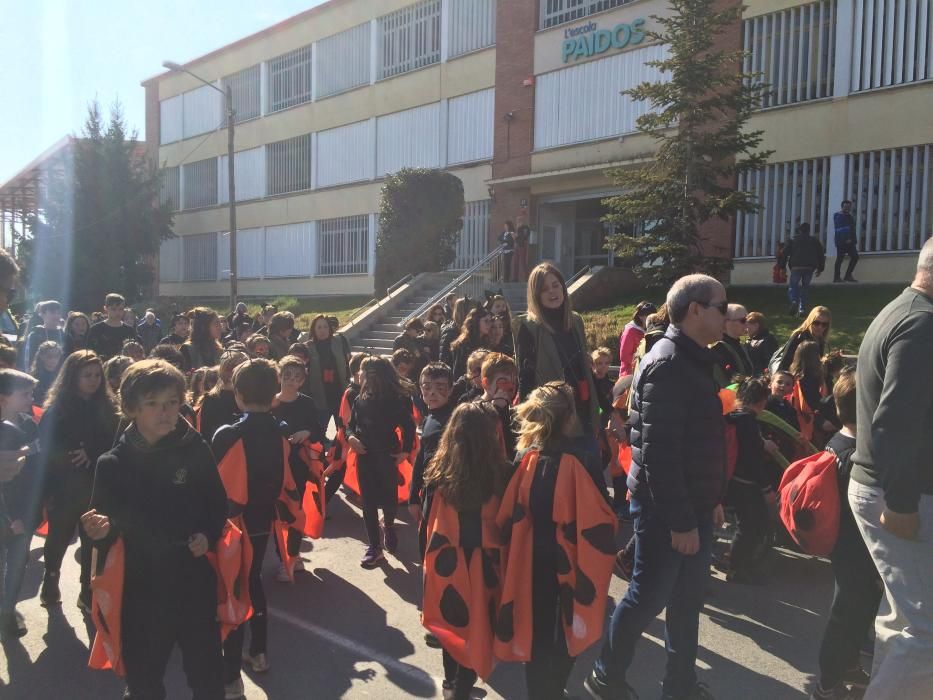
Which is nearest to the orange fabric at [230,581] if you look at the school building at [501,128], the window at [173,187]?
the school building at [501,128]

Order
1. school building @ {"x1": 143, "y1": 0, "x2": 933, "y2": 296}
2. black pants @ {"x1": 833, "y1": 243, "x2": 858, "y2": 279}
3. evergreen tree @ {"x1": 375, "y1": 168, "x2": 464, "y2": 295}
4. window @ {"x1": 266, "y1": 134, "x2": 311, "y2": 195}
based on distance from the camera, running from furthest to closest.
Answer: window @ {"x1": 266, "y1": 134, "x2": 311, "y2": 195} < evergreen tree @ {"x1": 375, "y1": 168, "x2": 464, "y2": 295} < school building @ {"x1": 143, "y1": 0, "x2": 933, "y2": 296} < black pants @ {"x1": 833, "y1": 243, "x2": 858, "y2": 279}

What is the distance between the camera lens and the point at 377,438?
5809 mm

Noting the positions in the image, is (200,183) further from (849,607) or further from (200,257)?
(849,607)

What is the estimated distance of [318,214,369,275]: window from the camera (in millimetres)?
30031

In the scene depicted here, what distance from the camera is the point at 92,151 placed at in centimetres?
3397

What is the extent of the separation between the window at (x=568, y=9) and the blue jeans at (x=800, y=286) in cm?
Result: 1071

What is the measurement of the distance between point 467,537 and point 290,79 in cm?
3289

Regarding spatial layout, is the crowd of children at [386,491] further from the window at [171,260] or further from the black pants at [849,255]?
the window at [171,260]

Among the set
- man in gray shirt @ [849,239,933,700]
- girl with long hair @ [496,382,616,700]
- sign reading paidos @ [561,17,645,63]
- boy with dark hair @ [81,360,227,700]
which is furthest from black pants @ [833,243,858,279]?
boy with dark hair @ [81,360,227,700]

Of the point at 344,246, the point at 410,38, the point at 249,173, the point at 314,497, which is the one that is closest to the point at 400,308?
the point at 344,246

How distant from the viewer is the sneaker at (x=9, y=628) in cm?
446

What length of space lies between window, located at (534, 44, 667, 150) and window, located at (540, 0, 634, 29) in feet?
5.00

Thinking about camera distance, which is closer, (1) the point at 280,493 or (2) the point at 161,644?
(2) the point at 161,644

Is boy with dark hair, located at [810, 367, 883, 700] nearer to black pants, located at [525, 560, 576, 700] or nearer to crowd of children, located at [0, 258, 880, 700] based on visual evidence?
crowd of children, located at [0, 258, 880, 700]
